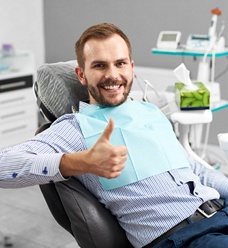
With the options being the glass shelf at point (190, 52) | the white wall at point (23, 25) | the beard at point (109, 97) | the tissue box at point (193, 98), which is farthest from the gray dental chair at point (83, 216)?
the white wall at point (23, 25)

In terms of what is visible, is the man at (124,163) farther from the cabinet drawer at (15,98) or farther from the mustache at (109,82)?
the cabinet drawer at (15,98)

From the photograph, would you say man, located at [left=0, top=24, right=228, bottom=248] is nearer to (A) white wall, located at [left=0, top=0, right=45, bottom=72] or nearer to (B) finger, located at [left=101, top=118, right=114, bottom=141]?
(B) finger, located at [left=101, top=118, right=114, bottom=141]

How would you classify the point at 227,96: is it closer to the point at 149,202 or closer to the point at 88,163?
the point at 149,202

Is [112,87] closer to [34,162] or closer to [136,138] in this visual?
[136,138]

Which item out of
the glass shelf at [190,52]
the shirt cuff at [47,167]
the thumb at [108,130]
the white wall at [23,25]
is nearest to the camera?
the thumb at [108,130]

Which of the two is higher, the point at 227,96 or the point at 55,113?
the point at 55,113

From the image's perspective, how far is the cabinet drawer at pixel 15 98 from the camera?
3.81m

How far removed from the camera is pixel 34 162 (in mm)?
1389

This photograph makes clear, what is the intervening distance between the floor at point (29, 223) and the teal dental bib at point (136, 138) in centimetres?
103

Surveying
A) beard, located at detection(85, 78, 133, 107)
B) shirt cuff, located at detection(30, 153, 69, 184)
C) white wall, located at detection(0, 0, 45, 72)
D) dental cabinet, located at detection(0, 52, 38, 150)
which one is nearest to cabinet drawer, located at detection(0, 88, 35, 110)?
dental cabinet, located at detection(0, 52, 38, 150)

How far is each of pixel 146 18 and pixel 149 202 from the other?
2501 millimetres

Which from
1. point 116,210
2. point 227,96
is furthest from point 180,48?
point 116,210

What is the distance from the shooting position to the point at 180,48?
315 cm

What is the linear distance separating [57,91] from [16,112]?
2.21 metres
